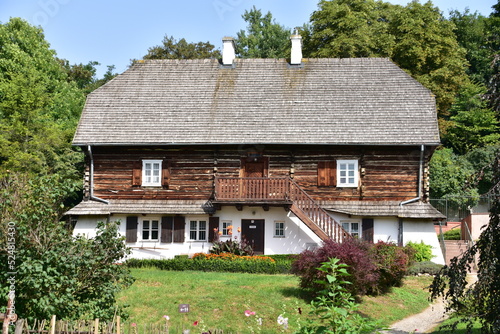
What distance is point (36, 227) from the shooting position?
12781 mm

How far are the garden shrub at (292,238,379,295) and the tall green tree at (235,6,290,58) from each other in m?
38.0

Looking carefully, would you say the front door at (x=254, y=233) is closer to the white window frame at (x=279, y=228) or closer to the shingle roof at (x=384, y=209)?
the white window frame at (x=279, y=228)

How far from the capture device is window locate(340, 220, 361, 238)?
28.4 metres

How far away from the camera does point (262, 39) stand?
2329 inches

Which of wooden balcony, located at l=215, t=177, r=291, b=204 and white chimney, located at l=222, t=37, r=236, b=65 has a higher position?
white chimney, located at l=222, t=37, r=236, b=65

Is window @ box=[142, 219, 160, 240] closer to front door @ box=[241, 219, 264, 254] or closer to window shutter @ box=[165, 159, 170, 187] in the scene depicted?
window shutter @ box=[165, 159, 170, 187]

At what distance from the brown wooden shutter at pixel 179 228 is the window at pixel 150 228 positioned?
0.95m

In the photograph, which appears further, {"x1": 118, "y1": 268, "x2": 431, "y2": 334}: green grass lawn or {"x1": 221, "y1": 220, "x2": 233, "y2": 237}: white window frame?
{"x1": 221, "y1": 220, "x2": 233, "y2": 237}: white window frame

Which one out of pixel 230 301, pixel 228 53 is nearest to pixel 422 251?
pixel 230 301

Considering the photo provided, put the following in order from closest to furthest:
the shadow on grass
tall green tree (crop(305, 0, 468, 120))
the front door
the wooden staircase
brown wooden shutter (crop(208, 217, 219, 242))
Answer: the shadow on grass → the wooden staircase → the front door → brown wooden shutter (crop(208, 217, 219, 242)) → tall green tree (crop(305, 0, 468, 120))

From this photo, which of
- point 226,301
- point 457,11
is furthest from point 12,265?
point 457,11

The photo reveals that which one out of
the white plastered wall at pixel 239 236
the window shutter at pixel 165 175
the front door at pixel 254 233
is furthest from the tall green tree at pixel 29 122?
the front door at pixel 254 233

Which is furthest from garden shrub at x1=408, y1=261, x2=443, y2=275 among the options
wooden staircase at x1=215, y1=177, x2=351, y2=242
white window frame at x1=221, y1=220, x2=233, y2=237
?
white window frame at x1=221, y1=220, x2=233, y2=237

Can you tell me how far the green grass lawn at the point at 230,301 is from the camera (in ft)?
58.1
